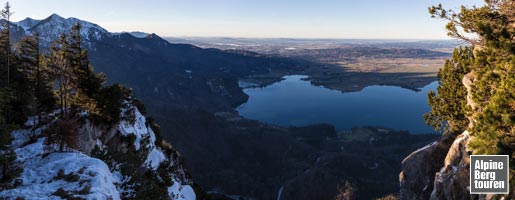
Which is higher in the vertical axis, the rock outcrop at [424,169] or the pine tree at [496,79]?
the pine tree at [496,79]

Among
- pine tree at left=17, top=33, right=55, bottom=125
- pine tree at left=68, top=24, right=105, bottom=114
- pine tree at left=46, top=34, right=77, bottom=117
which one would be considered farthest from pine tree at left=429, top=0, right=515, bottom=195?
pine tree at left=17, top=33, right=55, bottom=125

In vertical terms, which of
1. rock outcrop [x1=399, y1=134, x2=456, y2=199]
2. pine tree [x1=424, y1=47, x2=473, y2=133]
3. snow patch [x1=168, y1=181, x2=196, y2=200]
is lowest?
snow patch [x1=168, y1=181, x2=196, y2=200]

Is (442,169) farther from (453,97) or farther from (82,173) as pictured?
(82,173)

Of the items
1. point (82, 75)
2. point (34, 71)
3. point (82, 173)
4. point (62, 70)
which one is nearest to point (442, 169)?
point (82, 173)

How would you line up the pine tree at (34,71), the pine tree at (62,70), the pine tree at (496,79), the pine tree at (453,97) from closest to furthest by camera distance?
the pine tree at (496,79) → the pine tree at (453,97) → the pine tree at (62,70) → the pine tree at (34,71)

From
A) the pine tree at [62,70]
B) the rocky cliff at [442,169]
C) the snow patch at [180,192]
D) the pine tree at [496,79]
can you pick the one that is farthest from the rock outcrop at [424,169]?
the pine tree at [62,70]

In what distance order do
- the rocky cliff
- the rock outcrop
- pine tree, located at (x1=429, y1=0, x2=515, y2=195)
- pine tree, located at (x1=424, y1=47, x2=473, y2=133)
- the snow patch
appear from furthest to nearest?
the snow patch < the rock outcrop < pine tree, located at (x1=424, y1=47, x2=473, y2=133) < the rocky cliff < pine tree, located at (x1=429, y1=0, x2=515, y2=195)

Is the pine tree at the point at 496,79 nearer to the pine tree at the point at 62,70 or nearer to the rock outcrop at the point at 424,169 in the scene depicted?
the rock outcrop at the point at 424,169

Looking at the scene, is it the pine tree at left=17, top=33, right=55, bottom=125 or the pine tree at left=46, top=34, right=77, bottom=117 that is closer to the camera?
the pine tree at left=46, top=34, right=77, bottom=117

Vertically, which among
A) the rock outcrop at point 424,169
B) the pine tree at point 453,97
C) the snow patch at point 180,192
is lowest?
the snow patch at point 180,192

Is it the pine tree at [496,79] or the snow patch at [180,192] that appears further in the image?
the snow patch at [180,192]

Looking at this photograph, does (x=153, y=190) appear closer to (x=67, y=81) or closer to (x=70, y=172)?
(x=70, y=172)

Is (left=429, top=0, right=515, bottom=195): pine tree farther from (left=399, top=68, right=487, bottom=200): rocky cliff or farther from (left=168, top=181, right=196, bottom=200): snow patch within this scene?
(left=168, top=181, right=196, bottom=200): snow patch
